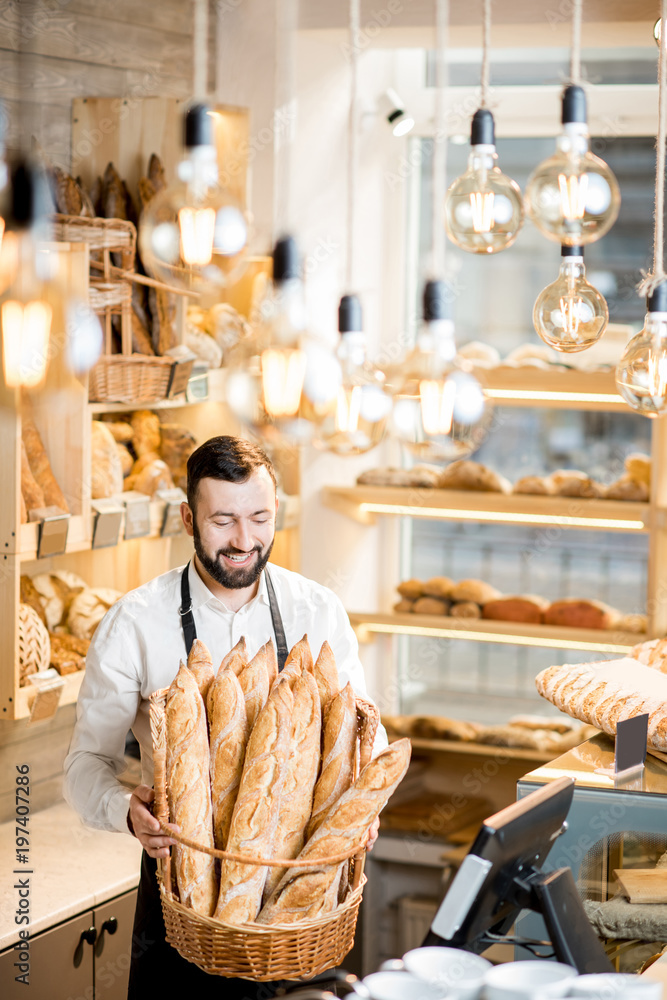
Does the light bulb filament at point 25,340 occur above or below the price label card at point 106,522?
above

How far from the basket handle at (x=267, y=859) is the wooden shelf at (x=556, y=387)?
2432 mm

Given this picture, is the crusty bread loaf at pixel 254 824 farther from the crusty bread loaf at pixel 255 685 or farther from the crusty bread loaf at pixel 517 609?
the crusty bread loaf at pixel 517 609

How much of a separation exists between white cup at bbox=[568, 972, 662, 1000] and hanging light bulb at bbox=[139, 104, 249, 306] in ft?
2.77

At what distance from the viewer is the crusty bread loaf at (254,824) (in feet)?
4.74

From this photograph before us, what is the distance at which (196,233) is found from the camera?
1.17m

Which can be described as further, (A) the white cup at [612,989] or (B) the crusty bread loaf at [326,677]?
(B) the crusty bread loaf at [326,677]

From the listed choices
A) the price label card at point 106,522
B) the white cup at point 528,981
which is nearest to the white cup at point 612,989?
the white cup at point 528,981

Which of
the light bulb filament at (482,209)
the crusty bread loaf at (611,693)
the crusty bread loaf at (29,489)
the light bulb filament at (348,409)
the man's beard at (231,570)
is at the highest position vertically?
the light bulb filament at (482,209)

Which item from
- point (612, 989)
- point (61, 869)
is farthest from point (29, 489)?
point (612, 989)

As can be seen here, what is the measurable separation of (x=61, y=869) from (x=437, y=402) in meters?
1.89

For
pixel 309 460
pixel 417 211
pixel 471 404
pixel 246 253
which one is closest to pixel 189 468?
pixel 246 253

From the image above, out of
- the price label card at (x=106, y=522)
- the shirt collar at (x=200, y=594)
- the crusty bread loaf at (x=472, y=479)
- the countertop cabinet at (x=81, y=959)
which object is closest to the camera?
the shirt collar at (x=200, y=594)

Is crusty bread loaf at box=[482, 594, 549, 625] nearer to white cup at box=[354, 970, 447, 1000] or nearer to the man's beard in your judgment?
the man's beard

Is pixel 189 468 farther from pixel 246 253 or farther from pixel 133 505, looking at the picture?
pixel 246 253
